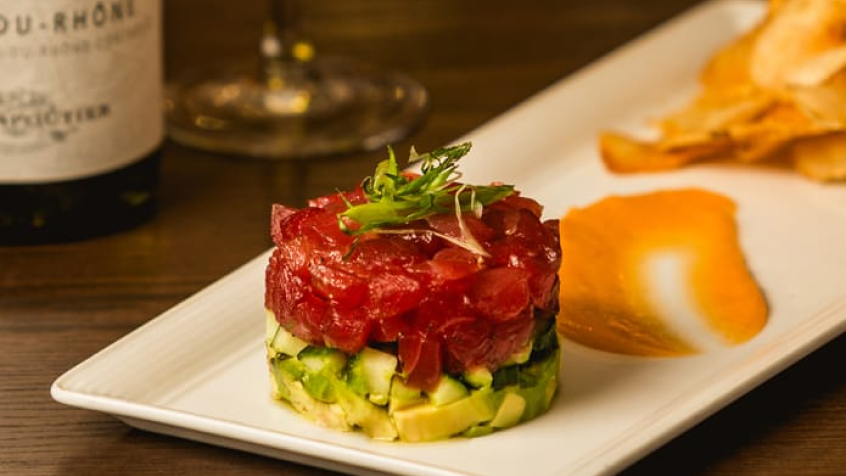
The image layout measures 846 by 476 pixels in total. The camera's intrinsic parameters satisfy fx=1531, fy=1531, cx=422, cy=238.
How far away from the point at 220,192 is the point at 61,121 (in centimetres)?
30

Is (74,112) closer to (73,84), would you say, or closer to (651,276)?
(73,84)

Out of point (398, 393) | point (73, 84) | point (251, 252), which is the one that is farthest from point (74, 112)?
point (398, 393)

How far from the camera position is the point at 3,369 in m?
1.38

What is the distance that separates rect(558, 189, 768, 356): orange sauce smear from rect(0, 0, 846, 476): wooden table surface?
10 centimetres

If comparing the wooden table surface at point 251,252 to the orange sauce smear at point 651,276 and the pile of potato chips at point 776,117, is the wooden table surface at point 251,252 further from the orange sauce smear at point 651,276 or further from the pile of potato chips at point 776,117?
the pile of potato chips at point 776,117

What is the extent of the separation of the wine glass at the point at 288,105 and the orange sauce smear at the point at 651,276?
0.41 m

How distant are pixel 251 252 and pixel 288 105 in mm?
422

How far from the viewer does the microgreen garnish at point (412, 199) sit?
1.19m

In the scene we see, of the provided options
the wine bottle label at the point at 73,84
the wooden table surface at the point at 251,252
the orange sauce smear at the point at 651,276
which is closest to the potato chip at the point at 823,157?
the orange sauce smear at the point at 651,276

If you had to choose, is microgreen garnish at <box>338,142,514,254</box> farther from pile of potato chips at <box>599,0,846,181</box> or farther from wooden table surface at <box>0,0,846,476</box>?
pile of potato chips at <box>599,0,846,181</box>

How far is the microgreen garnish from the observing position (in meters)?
1.19

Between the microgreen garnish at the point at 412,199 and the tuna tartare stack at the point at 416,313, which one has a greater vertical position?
the microgreen garnish at the point at 412,199

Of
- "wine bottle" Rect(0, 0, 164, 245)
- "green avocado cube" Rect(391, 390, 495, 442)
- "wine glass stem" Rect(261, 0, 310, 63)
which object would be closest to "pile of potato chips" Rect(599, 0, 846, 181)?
"wine glass stem" Rect(261, 0, 310, 63)

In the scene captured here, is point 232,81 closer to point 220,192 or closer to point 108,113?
point 220,192
